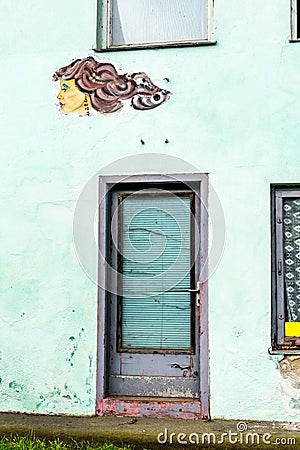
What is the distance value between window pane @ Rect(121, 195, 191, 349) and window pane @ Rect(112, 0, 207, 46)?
141cm

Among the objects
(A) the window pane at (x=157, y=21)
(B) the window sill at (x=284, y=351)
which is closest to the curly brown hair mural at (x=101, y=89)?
(A) the window pane at (x=157, y=21)

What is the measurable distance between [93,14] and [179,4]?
76 cm

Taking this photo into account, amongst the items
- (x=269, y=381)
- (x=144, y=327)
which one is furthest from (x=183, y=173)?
(x=269, y=381)

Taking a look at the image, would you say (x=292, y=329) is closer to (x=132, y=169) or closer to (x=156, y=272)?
(x=156, y=272)

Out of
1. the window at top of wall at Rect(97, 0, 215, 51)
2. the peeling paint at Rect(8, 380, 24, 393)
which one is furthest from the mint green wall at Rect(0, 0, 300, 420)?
the window at top of wall at Rect(97, 0, 215, 51)

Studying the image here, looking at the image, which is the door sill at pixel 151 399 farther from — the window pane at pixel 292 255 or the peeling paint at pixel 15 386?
the window pane at pixel 292 255

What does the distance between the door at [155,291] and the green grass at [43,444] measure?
76 cm

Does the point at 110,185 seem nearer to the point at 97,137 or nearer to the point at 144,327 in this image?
the point at 97,137

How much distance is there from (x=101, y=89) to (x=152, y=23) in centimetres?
75

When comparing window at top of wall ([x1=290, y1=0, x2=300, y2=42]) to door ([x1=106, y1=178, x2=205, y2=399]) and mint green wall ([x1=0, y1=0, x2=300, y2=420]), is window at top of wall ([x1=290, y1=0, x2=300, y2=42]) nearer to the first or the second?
mint green wall ([x1=0, y1=0, x2=300, y2=420])

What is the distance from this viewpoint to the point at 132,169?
7.11 m

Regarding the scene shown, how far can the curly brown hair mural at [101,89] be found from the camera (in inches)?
281

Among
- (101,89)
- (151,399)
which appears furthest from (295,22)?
(151,399)

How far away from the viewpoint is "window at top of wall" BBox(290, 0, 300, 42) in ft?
22.8
